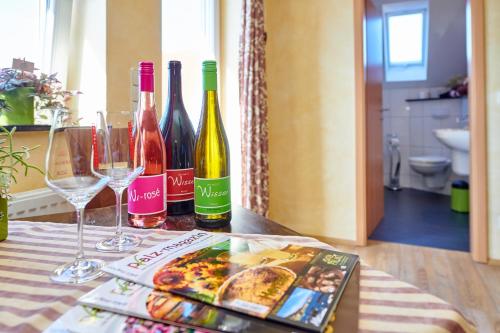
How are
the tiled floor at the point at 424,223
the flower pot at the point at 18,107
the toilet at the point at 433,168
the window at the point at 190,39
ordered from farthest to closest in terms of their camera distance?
1. the toilet at the point at 433,168
2. the tiled floor at the point at 424,223
3. the window at the point at 190,39
4. the flower pot at the point at 18,107

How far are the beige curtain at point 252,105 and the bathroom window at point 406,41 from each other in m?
2.97

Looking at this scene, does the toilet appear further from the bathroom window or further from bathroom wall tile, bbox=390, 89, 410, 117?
the bathroom window

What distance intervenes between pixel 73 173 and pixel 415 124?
4.86m

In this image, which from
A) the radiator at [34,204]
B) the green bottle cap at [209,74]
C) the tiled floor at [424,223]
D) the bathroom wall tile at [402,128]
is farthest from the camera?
the bathroom wall tile at [402,128]

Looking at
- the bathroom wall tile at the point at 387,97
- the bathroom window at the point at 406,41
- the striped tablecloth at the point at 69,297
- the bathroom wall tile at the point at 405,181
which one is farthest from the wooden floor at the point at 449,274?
the bathroom window at the point at 406,41

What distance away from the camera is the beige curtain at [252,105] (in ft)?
7.65

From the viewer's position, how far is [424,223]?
3072mm

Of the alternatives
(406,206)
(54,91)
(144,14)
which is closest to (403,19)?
(406,206)

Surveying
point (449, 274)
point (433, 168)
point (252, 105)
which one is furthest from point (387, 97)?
point (449, 274)

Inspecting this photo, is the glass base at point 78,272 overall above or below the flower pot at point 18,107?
below

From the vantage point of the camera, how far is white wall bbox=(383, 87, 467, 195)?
4.26m

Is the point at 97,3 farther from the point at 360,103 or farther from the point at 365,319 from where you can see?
the point at 360,103

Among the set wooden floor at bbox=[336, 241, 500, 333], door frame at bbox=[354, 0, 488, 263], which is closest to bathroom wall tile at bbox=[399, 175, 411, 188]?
wooden floor at bbox=[336, 241, 500, 333]

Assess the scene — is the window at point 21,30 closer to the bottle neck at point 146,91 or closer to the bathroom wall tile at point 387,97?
the bottle neck at point 146,91
